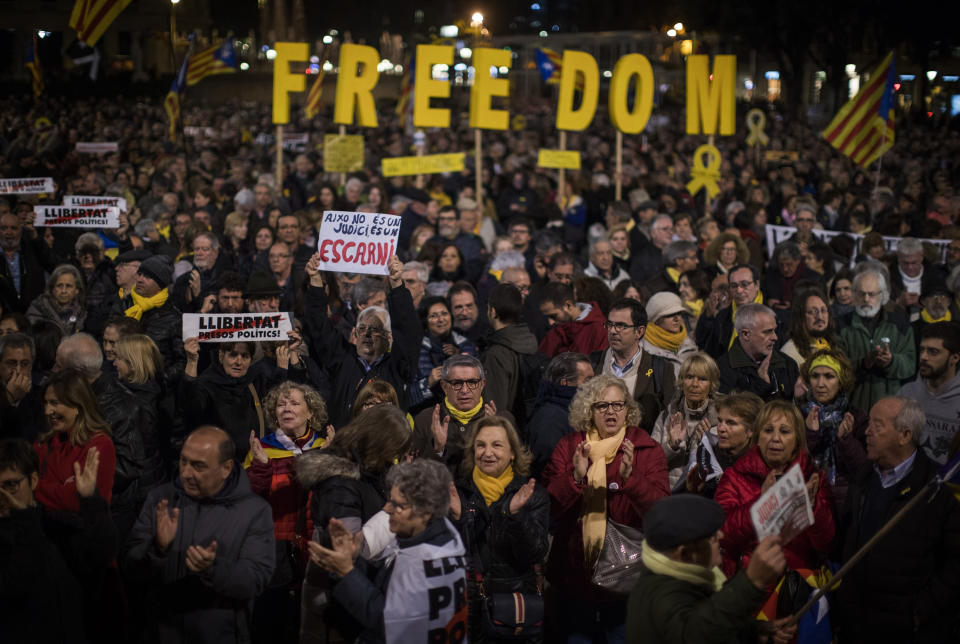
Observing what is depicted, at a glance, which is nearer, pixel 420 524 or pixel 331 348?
pixel 420 524

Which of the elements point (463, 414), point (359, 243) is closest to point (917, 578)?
point (463, 414)

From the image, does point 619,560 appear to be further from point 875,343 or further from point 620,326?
point 875,343

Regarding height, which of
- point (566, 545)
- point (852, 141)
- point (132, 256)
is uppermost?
point (852, 141)

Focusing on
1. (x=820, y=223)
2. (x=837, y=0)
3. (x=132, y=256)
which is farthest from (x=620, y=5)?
(x=132, y=256)

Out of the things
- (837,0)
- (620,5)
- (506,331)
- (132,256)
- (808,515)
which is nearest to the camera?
(808,515)

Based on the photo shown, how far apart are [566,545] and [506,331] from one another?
2039 mm

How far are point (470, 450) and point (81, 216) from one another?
6.22m

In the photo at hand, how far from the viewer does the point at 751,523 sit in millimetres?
4574

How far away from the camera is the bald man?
13.8 feet

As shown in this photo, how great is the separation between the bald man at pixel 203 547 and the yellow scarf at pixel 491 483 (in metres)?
1.04

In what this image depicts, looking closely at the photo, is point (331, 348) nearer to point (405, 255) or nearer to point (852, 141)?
point (405, 255)

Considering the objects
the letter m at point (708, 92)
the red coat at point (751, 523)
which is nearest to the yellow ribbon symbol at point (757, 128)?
the letter m at point (708, 92)

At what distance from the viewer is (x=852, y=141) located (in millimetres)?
13727

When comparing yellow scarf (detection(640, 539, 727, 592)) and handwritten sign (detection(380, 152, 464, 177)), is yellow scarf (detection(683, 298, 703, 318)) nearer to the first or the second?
yellow scarf (detection(640, 539, 727, 592))
